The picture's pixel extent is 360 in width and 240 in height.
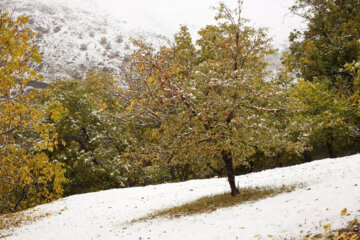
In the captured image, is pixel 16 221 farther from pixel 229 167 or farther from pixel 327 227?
pixel 327 227

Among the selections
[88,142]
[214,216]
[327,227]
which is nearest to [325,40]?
[214,216]

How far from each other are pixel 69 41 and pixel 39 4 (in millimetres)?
29771

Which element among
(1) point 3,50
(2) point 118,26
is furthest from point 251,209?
(2) point 118,26

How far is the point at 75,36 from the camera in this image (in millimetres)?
86250

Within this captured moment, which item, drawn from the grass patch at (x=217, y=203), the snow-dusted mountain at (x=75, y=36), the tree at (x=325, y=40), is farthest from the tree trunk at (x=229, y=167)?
the snow-dusted mountain at (x=75, y=36)

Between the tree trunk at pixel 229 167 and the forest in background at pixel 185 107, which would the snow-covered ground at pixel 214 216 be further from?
the tree trunk at pixel 229 167

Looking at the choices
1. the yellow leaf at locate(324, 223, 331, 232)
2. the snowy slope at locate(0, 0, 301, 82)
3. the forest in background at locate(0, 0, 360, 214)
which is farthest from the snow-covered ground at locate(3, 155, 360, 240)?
the snowy slope at locate(0, 0, 301, 82)

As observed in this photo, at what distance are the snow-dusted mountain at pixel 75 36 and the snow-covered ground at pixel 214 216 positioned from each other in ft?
157

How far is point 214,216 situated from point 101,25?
10364cm

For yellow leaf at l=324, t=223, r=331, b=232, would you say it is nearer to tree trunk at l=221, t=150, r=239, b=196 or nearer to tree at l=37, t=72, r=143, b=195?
tree trunk at l=221, t=150, r=239, b=196

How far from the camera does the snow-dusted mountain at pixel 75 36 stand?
235 ft

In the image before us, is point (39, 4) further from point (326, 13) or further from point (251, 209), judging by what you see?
point (251, 209)

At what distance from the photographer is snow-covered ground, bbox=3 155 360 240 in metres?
7.56

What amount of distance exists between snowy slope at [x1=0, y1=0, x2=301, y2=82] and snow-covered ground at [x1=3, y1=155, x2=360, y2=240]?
36234mm
